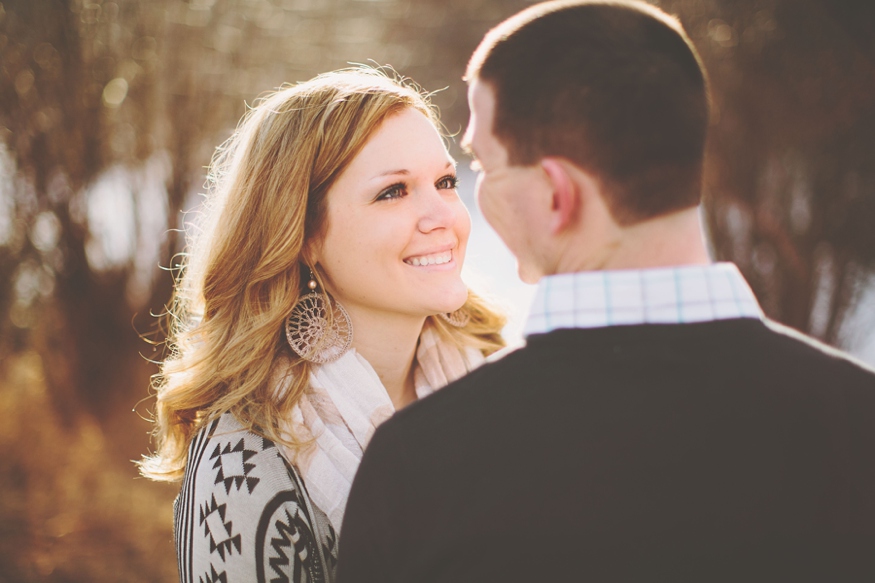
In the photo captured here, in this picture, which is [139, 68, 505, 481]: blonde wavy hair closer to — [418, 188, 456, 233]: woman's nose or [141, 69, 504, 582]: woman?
[141, 69, 504, 582]: woman

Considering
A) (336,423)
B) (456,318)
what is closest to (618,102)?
(336,423)

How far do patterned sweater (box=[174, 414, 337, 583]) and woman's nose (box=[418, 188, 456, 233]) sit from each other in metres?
0.85

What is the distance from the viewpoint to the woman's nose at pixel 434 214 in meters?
2.33

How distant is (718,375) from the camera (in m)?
1.07

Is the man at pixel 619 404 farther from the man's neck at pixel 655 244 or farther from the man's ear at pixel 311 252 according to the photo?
the man's ear at pixel 311 252

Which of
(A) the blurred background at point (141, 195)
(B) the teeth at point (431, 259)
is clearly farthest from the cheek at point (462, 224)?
(A) the blurred background at point (141, 195)

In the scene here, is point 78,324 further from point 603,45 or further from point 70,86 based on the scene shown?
point 603,45

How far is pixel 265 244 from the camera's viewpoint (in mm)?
2367

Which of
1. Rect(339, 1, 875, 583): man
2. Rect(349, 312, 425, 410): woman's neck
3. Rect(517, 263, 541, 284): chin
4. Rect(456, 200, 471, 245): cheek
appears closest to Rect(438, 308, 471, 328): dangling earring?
Rect(349, 312, 425, 410): woman's neck

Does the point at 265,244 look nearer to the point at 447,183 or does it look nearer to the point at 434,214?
the point at 434,214

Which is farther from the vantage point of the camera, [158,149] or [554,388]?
[158,149]

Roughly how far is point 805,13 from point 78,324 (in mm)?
5190

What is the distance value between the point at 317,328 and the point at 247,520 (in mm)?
673

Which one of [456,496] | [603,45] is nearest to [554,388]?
[456,496]
